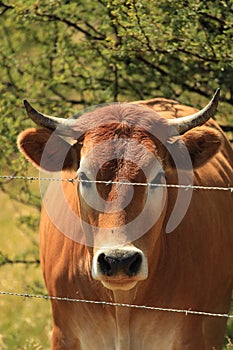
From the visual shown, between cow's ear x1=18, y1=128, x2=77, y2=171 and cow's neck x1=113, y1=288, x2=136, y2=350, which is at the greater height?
cow's ear x1=18, y1=128, x2=77, y2=171

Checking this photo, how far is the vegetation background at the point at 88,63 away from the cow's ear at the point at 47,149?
157 centimetres

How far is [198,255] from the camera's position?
620 centimetres

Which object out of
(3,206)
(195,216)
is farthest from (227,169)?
(3,206)

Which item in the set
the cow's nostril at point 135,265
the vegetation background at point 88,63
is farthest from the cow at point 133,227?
the vegetation background at point 88,63

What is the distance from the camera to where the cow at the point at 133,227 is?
546cm

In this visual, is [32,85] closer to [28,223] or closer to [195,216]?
[28,223]

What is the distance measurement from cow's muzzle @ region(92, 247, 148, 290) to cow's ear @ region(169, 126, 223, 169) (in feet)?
2.76

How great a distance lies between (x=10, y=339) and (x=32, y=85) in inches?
83.4

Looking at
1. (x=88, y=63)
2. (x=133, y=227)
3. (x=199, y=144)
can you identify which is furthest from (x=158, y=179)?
(x=88, y=63)

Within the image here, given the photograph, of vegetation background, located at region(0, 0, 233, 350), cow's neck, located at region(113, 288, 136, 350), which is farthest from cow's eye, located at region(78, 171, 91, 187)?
vegetation background, located at region(0, 0, 233, 350)

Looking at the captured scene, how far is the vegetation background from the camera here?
745 centimetres

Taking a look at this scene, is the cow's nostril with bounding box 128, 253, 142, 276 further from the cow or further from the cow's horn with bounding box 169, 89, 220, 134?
the cow's horn with bounding box 169, 89, 220, 134

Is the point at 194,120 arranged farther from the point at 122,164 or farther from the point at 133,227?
the point at 133,227

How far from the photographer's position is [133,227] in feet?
17.7
